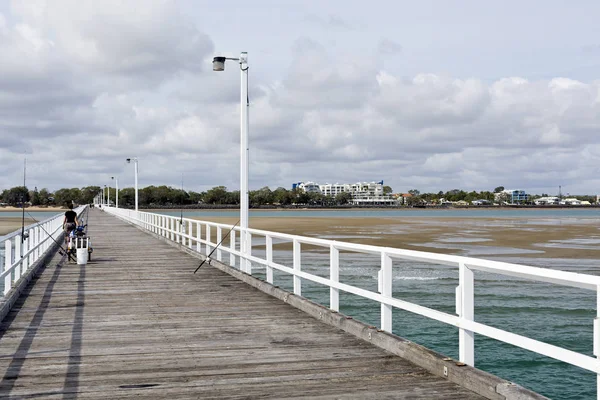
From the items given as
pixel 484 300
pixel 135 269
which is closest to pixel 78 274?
pixel 135 269

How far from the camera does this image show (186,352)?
298 inches

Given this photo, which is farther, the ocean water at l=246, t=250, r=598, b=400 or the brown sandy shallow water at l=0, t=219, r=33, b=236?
the brown sandy shallow water at l=0, t=219, r=33, b=236

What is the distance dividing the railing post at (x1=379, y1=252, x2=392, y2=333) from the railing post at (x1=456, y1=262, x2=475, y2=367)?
1.40m

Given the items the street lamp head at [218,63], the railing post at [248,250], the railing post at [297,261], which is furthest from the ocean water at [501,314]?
the street lamp head at [218,63]

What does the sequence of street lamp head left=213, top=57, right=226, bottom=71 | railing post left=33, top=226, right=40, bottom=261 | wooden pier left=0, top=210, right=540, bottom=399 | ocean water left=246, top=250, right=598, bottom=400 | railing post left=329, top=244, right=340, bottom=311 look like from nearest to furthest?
1. wooden pier left=0, top=210, right=540, bottom=399
2. railing post left=329, top=244, right=340, bottom=311
3. ocean water left=246, top=250, right=598, bottom=400
4. street lamp head left=213, top=57, right=226, bottom=71
5. railing post left=33, top=226, right=40, bottom=261

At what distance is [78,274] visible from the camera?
1639 cm

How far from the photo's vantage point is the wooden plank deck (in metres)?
5.98

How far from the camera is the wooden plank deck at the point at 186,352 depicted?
5984 mm

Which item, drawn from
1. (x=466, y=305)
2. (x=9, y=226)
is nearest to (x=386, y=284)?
(x=466, y=305)

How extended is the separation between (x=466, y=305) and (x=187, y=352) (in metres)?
3.17

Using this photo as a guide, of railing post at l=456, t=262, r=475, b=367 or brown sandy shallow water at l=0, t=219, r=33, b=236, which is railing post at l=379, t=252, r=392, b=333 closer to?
railing post at l=456, t=262, r=475, b=367

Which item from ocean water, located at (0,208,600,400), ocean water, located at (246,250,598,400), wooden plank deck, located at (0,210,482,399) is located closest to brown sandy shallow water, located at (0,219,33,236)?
ocean water, located at (0,208,600,400)

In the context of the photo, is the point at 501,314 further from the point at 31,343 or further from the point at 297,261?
the point at 31,343

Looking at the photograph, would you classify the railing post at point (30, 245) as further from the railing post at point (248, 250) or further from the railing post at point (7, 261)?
the railing post at point (248, 250)
